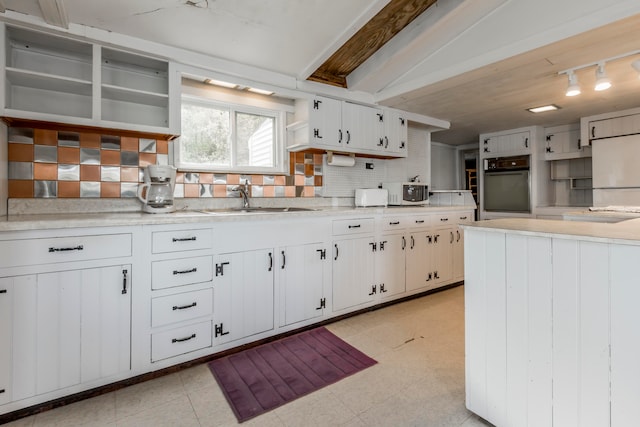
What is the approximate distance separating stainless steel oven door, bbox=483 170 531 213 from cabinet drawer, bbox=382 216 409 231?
266 cm

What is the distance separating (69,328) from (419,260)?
119 inches

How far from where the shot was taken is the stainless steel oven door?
479 centimetres

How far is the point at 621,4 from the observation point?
5.97 ft

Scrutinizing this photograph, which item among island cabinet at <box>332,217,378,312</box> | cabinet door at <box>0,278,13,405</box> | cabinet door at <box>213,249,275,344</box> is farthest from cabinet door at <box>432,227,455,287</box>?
cabinet door at <box>0,278,13,405</box>

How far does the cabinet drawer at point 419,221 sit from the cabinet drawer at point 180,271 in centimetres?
214

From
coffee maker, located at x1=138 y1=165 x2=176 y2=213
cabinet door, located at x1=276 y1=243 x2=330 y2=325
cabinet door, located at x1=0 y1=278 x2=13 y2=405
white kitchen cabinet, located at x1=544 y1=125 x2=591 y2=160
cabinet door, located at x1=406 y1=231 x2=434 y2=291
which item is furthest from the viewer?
white kitchen cabinet, located at x1=544 y1=125 x2=591 y2=160

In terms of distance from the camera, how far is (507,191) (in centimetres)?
498

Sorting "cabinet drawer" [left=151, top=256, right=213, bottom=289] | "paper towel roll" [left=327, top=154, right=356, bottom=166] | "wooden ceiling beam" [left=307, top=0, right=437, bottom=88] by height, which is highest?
"wooden ceiling beam" [left=307, top=0, right=437, bottom=88]

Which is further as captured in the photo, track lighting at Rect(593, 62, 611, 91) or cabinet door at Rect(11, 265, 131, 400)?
track lighting at Rect(593, 62, 611, 91)

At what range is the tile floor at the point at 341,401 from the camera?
1.59 metres

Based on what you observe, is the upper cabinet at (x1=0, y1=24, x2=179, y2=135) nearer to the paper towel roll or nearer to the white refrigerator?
the paper towel roll

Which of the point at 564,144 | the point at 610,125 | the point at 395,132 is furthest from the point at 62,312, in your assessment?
the point at 564,144

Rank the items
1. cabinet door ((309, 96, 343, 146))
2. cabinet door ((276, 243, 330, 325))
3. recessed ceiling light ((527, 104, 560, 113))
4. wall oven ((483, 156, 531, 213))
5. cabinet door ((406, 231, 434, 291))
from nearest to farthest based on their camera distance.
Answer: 1. cabinet door ((276, 243, 330, 325))
2. cabinet door ((309, 96, 343, 146))
3. cabinet door ((406, 231, 434, 291))
4. recessed ceiling light ((527, 104, 560, 113))
5. wall oven ((483, 156, 531, 213))

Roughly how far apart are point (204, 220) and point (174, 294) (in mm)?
507
